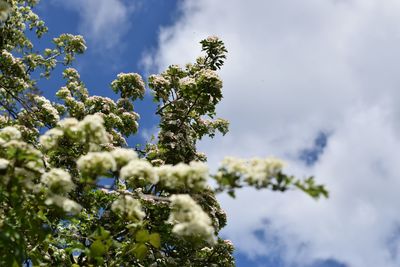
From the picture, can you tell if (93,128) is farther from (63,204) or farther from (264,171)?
(264,171)

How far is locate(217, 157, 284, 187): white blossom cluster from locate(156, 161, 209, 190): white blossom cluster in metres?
0.24

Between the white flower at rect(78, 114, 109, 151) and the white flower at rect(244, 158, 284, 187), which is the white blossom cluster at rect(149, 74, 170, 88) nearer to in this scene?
the white flower at rect(78, 114, 109, 151)

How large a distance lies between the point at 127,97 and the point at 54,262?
767 cm

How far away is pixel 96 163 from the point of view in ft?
14.0

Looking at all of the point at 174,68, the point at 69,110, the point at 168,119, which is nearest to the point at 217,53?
the point at 174,68

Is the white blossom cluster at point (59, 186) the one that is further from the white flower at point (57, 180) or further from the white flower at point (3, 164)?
the white flower at point (3, 164)

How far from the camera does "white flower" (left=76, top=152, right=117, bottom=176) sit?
4270mm

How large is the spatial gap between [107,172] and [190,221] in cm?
90

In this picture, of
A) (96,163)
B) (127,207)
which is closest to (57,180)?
(96,163)

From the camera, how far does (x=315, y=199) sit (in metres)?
4.00

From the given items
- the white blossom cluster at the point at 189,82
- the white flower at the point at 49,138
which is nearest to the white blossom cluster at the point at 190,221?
the white flower at the point at 49,138

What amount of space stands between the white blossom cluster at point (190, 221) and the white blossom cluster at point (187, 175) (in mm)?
147

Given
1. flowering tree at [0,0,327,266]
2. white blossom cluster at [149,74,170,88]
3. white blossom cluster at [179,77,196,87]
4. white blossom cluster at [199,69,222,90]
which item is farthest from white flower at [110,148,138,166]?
white blossom cluster at [149,74,170,88]

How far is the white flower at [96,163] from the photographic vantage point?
427 cm
